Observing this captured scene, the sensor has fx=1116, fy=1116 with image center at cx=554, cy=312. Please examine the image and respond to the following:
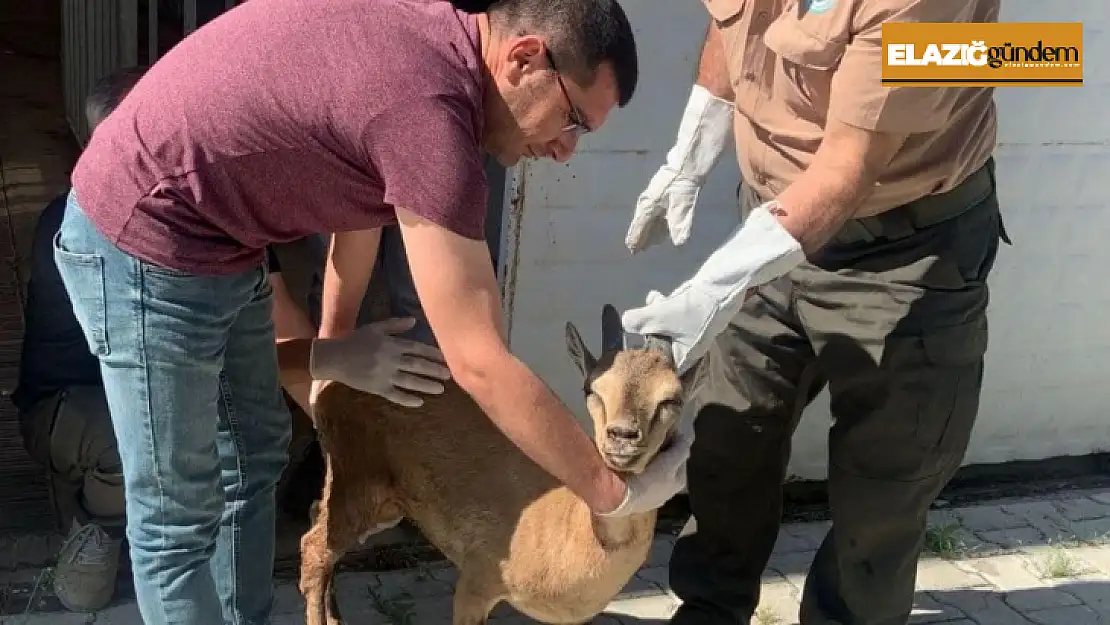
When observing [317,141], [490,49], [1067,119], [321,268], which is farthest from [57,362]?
[1067,119]

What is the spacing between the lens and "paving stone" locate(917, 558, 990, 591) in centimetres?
455

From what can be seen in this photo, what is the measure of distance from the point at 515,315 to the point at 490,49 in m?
2.20

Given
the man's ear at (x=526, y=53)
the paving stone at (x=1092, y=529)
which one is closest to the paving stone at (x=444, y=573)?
the man's ear at (x=526, y=53)

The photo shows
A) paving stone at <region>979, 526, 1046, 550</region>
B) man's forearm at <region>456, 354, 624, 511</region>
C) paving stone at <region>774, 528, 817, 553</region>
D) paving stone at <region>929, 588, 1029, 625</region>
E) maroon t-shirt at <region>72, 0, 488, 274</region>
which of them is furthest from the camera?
paving stone at <region>979, 526, 1046, 550</region>

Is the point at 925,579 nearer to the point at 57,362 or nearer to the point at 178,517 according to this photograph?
the point at 178,517

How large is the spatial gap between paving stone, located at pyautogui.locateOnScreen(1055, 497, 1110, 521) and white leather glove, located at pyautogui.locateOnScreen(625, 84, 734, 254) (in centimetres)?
275

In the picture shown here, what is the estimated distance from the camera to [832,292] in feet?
11.2

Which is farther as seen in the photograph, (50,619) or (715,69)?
(50,619)

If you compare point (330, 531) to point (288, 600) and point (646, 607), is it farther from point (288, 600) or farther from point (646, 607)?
point (646, 607)

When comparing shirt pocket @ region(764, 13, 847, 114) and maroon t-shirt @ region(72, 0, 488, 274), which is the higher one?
shirt pocket @ region(764, 13, 847, 114)

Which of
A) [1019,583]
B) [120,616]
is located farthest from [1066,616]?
[120,616]

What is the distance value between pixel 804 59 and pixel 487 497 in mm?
1642

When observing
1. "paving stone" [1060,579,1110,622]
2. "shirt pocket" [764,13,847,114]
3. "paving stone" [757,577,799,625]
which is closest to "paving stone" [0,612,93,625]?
"paving stone" [757,577,799,625]

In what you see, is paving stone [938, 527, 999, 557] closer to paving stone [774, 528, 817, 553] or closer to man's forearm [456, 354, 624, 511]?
paving stone [774, 528, 817, 553]
